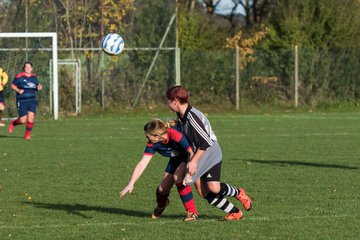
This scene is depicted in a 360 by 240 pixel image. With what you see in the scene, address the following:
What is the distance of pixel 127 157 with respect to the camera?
60.2 feet

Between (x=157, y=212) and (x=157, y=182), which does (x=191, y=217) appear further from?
(x=157, y=182)

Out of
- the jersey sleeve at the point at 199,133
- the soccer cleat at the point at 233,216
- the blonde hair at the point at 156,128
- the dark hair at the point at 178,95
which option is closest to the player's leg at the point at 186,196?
the soccer cleat at the point at 233,216

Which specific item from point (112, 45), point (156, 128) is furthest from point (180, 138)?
point (112, 45)

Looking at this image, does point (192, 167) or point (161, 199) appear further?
point (161, 199)

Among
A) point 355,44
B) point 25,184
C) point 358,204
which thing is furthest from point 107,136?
point 355,44

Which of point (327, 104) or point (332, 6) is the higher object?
point (332, 6)

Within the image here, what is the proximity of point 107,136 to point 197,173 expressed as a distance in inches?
572

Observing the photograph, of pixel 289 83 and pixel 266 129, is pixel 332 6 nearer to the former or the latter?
pixel 289 83

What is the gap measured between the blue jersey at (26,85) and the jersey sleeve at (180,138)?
544 inches

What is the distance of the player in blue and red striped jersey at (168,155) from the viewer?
9656 mm

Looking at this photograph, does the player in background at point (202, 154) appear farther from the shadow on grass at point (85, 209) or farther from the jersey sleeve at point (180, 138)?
the shadow on grass at point (85, 209)

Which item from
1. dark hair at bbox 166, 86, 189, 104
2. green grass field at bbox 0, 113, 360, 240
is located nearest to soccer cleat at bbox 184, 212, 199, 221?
green grass field at bbox 0, 113, 360, 240

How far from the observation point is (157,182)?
46.4ft

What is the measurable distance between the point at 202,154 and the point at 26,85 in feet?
46.0
